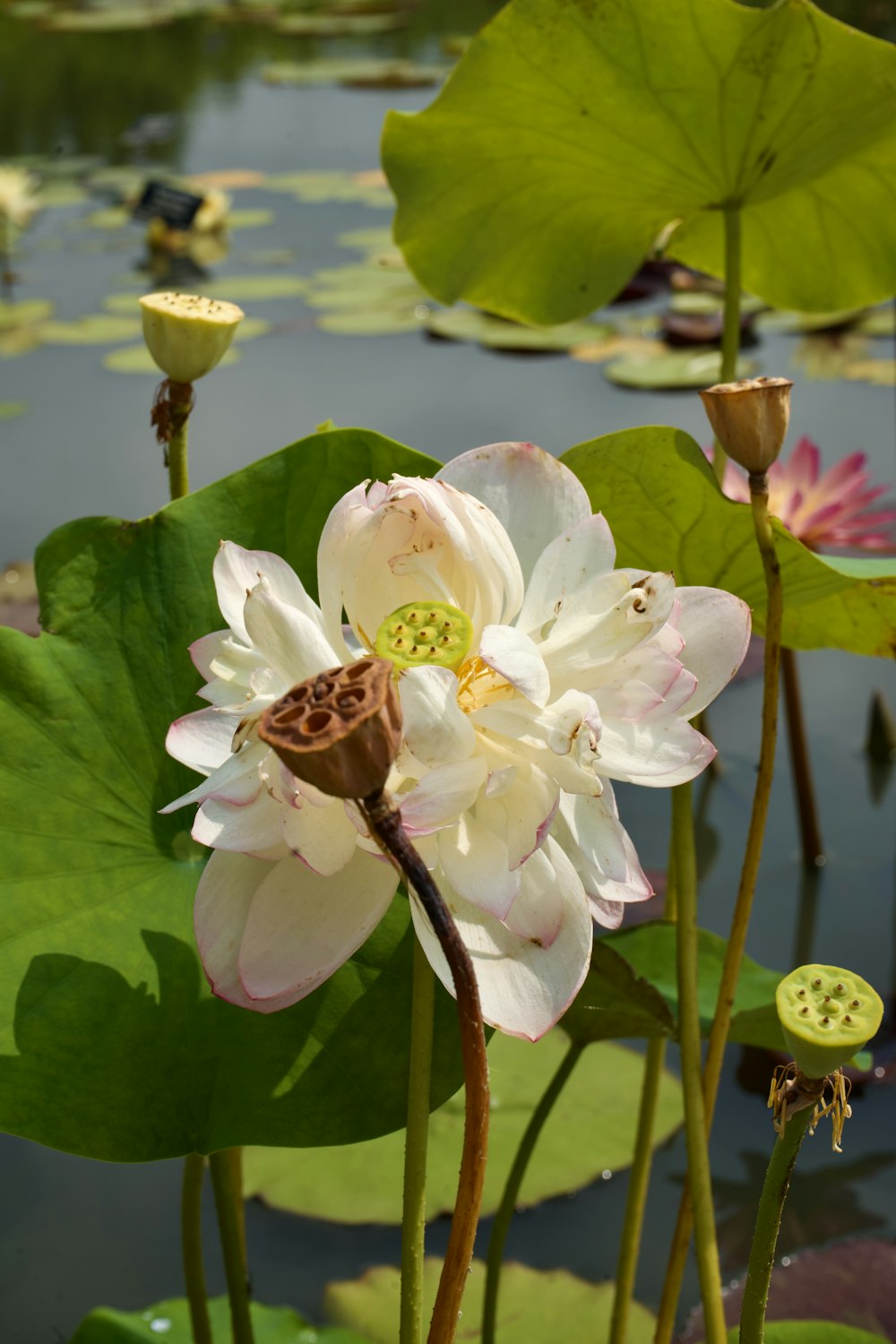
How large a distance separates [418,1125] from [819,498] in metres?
0.95

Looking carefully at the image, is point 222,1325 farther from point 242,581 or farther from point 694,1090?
point 242,581

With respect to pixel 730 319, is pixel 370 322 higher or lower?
lower

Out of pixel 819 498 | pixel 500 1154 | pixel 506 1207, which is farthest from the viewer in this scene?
pixel 819 498

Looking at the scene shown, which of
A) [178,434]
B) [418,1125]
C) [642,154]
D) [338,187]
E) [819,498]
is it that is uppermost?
[642,154]

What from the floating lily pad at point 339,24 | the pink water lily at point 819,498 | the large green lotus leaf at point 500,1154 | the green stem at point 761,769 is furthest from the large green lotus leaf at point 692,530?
the floating lily pad at point 339,24

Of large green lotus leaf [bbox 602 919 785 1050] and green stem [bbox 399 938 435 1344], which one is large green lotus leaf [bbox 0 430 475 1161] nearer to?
green stem [bbox 399 938 435 1344]

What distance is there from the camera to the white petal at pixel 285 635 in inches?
14.0

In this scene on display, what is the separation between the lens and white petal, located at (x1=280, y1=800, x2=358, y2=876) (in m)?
0.34

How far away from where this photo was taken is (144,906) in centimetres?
49

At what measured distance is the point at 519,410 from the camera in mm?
2082

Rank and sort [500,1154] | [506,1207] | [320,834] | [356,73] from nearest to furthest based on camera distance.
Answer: [320,834]
[506,1207]
[500,1154]
[356,73]

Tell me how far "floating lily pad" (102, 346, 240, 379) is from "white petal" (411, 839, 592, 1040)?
2.07 metres

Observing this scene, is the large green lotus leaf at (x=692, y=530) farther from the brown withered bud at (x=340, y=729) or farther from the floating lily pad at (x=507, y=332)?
the floating lily pad at (x=507, y=332)

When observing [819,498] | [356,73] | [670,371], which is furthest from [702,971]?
[356,73]
